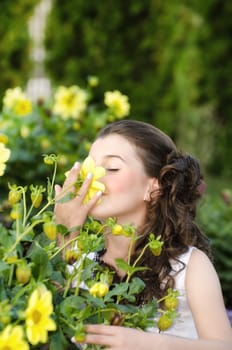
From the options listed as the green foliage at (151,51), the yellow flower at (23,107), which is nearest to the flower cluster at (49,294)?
the yellow flower at (23,107)

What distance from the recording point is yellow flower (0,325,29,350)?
1.19 metres

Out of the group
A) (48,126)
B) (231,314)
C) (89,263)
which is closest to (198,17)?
(48,126)

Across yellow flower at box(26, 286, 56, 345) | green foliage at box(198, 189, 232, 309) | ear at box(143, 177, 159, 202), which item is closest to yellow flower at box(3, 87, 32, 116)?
green foliage at box(198, 189, 232, 309)

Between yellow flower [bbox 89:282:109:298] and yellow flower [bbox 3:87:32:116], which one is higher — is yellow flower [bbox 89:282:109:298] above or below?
below

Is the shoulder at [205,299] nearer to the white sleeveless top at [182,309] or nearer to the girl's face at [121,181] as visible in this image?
the white sleeveless top at [182,309]

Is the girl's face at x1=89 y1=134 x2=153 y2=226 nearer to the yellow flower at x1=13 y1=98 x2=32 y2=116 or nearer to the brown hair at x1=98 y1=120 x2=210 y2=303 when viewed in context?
the brown hair at x1=98 y1=120 x2=210 y2=303

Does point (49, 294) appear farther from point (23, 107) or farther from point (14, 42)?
point (14, 42)

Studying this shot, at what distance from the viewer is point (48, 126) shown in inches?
152

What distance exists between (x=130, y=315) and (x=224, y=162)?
7043 mm

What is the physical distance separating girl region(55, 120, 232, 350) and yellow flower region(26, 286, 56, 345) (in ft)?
1.93

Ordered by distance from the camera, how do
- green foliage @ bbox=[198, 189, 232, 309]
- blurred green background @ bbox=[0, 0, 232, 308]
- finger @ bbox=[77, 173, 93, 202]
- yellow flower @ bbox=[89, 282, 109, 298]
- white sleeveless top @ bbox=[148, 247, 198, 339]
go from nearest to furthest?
yellow flower @ bbox=[89, 282, 109, 298] → finger @ bbox=[77, 173, 93, 202] → white sleeveless top @ bbox=[148, 247, 198, 339] → green foliage @ bbox=[198, 189, 232, 309] → blurred green background @ bbox=[0, 0, 232, 308]

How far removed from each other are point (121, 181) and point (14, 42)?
5059 mm

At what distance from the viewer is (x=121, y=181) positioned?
2.04 m

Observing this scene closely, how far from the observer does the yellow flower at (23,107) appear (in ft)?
11.7
